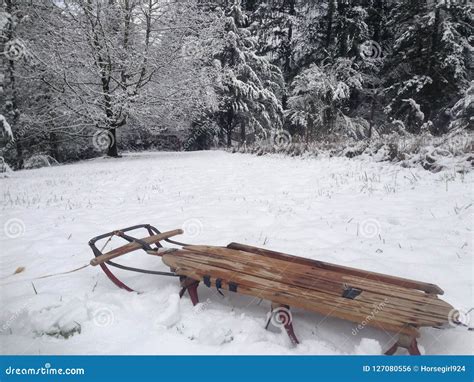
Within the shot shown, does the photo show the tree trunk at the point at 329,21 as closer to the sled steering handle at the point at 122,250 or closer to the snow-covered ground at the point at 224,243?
the snow-covered ground at the point at 224,243

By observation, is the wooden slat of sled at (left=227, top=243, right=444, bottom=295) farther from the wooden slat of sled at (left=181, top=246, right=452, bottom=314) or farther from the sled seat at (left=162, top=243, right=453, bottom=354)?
the wooden slat of sled at (left=181, top=246, right=452, bottom=314)

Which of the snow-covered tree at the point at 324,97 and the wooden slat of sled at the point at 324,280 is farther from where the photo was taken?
the snow-covered tree at the point at 324,97

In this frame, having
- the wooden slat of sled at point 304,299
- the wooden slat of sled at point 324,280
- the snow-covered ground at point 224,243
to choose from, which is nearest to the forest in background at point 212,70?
the snow-covered ground at point 224,243

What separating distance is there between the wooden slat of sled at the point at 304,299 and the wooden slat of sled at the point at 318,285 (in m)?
0.07

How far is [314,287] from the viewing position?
2.56m

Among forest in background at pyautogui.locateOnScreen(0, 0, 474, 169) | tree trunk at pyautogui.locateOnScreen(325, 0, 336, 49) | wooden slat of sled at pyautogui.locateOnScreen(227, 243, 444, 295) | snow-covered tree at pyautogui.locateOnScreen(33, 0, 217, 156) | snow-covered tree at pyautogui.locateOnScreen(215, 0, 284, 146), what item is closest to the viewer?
wooden slat of sled at pyautogui.locateOnScreen(227, 243, 444, 295)

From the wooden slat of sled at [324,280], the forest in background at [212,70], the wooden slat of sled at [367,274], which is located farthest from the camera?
the forest in background at [212,70]

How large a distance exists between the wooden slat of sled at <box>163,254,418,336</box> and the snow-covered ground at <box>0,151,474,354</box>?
29 centimetres

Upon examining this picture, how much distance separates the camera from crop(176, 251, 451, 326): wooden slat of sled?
2.13 meters

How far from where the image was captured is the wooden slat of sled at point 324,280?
2.34 metres

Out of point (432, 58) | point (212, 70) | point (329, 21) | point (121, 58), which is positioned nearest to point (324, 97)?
point (432, 58)

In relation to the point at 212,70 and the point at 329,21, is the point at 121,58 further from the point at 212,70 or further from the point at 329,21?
the point at 329,21

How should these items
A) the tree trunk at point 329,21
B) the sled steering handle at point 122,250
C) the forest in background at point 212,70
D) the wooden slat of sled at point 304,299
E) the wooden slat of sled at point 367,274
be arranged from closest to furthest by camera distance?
the wooden slat of sled at point 304,299 < the wooden slat of sled at point 367,274 < the sled steering handle at point 122,250 < the forest in background at point 212,70 < the tree trunk at point 329,21

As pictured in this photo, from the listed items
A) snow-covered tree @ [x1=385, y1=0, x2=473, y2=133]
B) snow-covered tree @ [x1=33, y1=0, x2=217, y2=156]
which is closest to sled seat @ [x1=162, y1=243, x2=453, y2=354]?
snow-covered tree @ [x1=385, y1=0, x2=473, y2=133]
